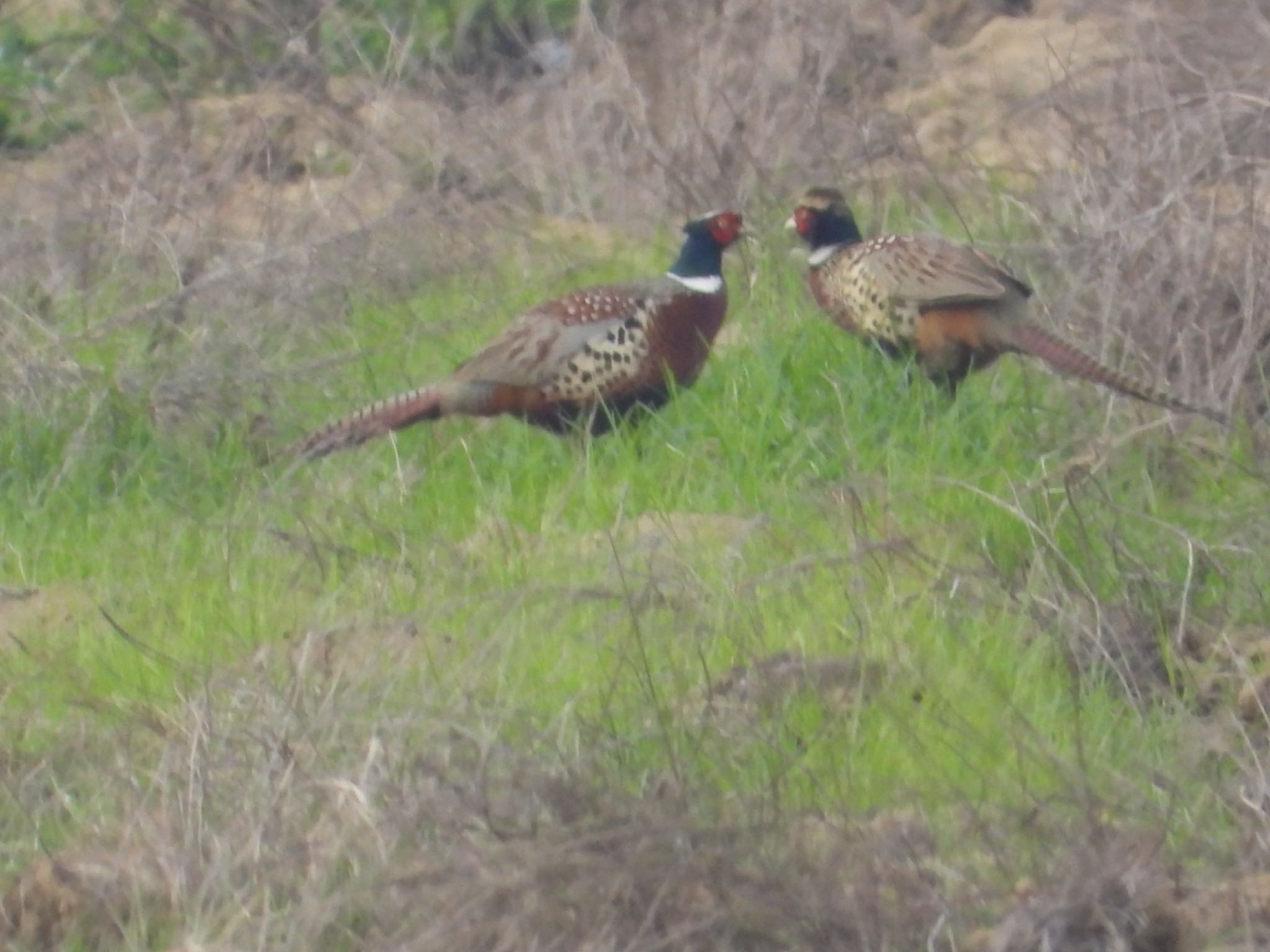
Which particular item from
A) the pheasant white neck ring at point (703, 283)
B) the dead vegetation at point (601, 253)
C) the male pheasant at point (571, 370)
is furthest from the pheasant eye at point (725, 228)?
the dead vegetation at point (601, 253)

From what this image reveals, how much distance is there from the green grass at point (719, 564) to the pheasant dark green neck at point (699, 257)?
0.27 m

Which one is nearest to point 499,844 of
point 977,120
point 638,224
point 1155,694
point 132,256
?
point 1155,694

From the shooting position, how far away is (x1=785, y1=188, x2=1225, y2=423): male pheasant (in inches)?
264

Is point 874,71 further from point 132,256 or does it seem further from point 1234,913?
point 1234,913

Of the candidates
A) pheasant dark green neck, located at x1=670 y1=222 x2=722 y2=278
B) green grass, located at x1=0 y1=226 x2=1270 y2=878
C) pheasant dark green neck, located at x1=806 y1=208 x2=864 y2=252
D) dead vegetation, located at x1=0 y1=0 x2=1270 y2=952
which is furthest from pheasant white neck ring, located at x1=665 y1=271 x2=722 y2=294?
dead vegetation, located at x1=0 y1=0 x2=1270 y2=952

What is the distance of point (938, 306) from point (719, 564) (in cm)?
178

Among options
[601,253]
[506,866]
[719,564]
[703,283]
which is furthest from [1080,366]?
[506,866]

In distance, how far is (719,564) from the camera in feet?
17.5

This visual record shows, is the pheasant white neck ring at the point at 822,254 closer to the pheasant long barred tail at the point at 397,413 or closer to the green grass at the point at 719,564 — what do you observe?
the green grass at the point at 719,564

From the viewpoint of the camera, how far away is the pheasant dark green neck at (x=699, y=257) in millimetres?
7344

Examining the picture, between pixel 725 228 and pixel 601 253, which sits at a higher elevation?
pixel 725 228

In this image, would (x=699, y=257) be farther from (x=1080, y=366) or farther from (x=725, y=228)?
(x=1080, y=366)

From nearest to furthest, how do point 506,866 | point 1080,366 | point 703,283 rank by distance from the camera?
point 506,866
point 1080,366
point 703,283

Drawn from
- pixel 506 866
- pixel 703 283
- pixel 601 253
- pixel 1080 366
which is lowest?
pixel 601 253
